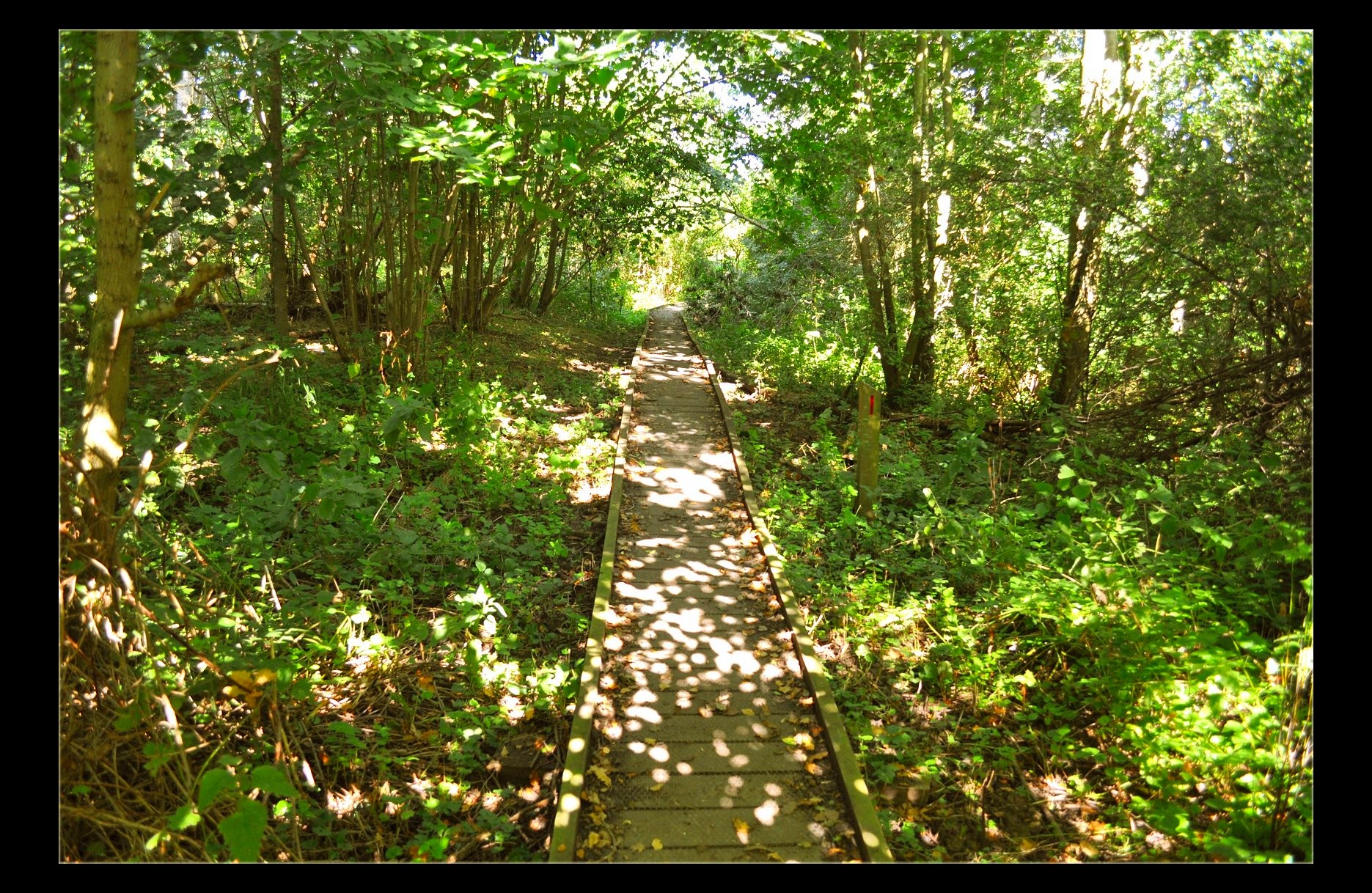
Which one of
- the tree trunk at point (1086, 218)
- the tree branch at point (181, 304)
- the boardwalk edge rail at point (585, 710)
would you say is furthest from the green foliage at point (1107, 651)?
the tree branch at point (181, 304)

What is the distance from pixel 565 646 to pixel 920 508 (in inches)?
148

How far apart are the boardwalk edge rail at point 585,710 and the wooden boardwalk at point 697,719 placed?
0.01 metres

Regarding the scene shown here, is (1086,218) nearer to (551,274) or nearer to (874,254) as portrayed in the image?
(874,254)

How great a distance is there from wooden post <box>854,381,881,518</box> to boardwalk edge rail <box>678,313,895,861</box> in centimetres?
97

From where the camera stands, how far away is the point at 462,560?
5.80 metres

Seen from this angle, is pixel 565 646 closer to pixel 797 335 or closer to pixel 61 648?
pixel 61 648

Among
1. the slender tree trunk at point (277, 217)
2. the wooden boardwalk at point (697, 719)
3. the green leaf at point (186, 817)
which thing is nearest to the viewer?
the green leaf at point (186, 817)

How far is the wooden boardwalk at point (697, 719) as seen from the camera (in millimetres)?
3514

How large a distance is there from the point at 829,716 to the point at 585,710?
4.40 feet

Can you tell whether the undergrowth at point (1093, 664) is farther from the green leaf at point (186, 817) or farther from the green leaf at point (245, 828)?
the green leaf at point (186, 817)

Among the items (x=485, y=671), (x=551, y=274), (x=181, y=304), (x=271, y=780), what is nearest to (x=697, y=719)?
(x=485, y=671)

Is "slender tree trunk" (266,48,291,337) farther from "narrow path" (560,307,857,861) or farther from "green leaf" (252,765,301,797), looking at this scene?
"green leaf" (252,765,301,797)

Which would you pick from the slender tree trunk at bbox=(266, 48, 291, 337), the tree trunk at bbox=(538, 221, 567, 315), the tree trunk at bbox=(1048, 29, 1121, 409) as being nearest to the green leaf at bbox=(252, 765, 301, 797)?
the slender tree trunk at bbox=(266, 48, 291, 337)
